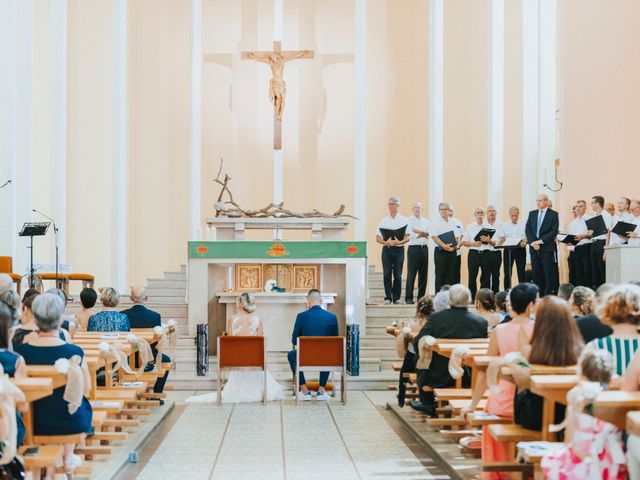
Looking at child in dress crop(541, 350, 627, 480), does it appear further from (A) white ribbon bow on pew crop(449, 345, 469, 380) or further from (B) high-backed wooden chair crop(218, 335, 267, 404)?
(B) high-backed wooden chair crop(218, 335, 267, 404)

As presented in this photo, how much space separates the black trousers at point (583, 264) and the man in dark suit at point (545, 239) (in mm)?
269

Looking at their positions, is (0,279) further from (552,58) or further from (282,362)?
(552,58)

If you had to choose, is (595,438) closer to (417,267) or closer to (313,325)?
(313,325)

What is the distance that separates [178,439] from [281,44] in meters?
10.3

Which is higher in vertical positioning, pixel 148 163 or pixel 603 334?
pixel 148 163

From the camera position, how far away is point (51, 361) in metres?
4.86

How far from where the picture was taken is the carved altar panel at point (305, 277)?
11938mm

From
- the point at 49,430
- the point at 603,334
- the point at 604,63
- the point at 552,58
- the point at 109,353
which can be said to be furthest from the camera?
the point at 552,58

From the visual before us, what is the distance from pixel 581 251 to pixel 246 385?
4.42 meters

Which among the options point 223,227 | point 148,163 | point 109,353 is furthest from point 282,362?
point 148,163

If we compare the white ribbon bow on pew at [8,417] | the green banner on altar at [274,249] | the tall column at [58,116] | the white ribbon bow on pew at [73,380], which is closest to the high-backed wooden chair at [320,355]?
the green banner on altar at [274,249]

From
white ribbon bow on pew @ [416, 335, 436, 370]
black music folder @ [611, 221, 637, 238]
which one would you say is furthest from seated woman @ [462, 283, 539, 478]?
black music folder @ [611, 221, 637, 238]

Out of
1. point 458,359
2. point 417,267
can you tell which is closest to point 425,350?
point 458,359

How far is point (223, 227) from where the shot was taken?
1229 centimetres
